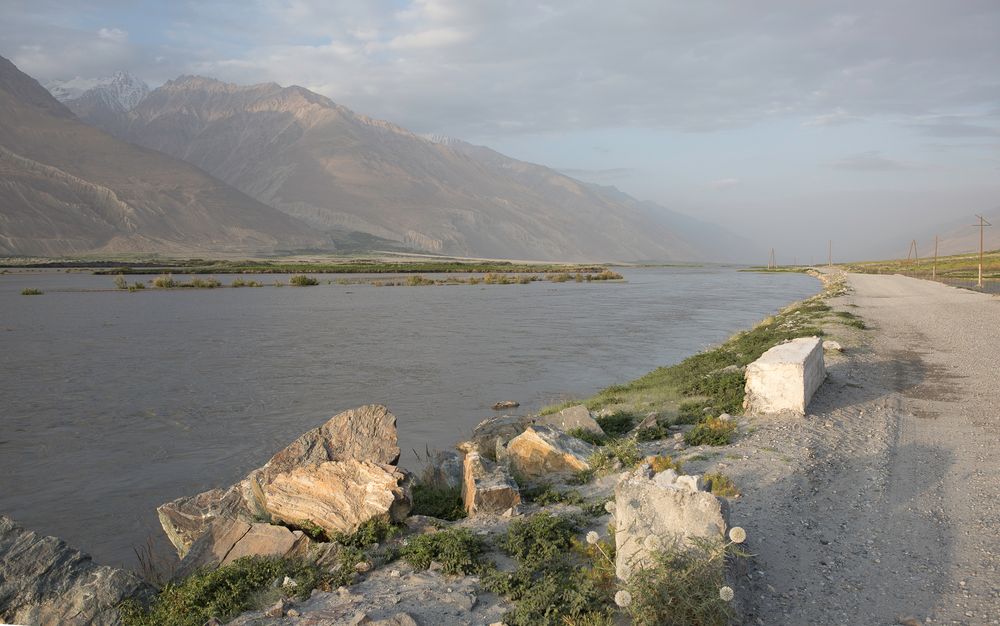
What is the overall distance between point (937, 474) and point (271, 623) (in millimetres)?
9332

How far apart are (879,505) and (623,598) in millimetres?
4675

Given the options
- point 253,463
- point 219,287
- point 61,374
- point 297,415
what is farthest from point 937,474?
point 219,287

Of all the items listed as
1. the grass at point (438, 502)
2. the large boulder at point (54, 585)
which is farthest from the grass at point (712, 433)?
the large boulder at point (54, 585)

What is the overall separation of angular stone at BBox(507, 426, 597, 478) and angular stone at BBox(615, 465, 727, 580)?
3715 millimetres

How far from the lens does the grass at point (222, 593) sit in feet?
22.5

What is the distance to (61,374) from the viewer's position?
2333 centimetres

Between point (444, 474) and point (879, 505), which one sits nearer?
point (879, 505)

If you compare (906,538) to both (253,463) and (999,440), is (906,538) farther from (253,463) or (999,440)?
(253,463)

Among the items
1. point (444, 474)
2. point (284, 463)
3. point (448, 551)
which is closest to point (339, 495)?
point (284, 463)

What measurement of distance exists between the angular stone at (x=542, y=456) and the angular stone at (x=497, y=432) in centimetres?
80

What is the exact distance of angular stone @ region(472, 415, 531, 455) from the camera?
40.4 ft

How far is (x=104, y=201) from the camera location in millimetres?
158000

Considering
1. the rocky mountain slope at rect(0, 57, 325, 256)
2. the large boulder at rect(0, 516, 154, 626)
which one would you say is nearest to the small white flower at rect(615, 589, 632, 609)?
the large boulder at rect(0, 516, 154, 626)

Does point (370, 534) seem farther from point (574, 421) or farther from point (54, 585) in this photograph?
point (574, 421)
